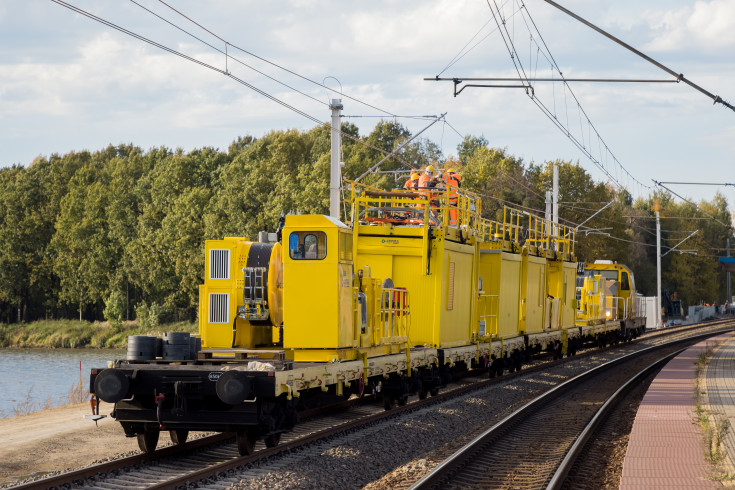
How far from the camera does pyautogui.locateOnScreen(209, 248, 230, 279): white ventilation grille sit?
1302 cm

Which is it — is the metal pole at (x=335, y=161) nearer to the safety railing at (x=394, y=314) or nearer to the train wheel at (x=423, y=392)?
the safety railing at (x=394, y=314)

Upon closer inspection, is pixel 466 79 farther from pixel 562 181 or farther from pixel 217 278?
pixel 562 181

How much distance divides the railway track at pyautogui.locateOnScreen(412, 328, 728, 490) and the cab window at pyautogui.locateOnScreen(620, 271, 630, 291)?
67.4 feet

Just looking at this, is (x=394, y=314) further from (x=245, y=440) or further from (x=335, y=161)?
(x=335, y=161)

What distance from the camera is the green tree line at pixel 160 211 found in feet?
211

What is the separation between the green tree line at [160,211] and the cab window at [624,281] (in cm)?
2023

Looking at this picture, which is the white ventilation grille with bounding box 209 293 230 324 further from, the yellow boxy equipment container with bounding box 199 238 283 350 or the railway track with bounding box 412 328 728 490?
the railway track with bounding box 412 328 728 490

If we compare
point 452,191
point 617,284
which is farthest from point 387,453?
point 617,284

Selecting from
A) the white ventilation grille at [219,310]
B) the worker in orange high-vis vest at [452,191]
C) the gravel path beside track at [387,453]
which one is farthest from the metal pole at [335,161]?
the white ventilation grille at [219,310]

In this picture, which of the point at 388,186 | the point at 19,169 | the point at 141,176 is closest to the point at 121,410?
the point at 388,186

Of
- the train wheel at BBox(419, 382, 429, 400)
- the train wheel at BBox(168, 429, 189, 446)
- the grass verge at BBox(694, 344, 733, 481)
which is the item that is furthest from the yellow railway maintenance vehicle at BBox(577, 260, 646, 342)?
the train wheel at BBox(168, 429, 189, 446)

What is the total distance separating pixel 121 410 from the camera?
10773 mm

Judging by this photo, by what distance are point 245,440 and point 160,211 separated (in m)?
60.6

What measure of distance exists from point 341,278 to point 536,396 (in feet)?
26.7
